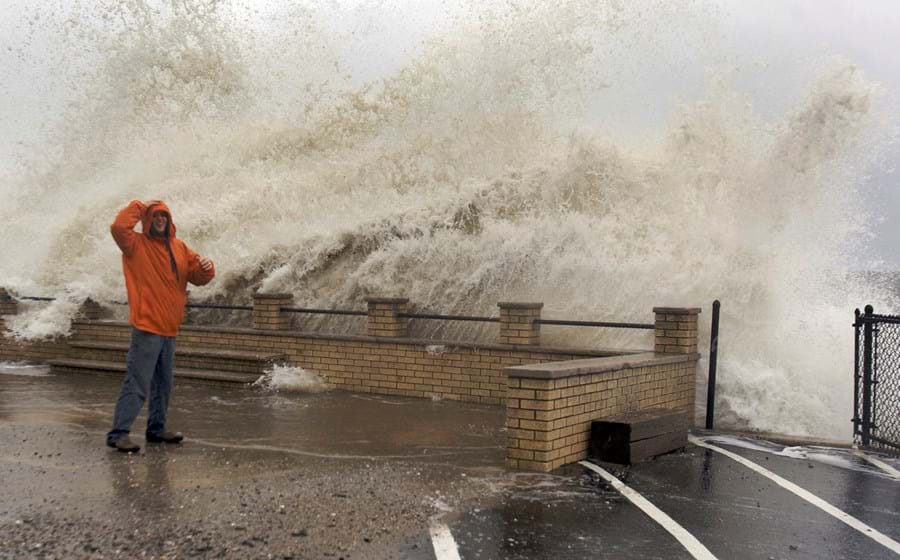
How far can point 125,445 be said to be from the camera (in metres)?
6.86

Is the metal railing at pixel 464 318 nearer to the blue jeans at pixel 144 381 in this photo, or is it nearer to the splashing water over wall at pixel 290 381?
the splashing water over wall at pixel 290 381

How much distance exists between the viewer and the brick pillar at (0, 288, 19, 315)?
14445 mm

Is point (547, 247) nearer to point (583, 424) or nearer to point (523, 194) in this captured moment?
point (523, 194)

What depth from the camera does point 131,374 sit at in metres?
7.01

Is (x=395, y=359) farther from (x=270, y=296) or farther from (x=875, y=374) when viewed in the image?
(x=875, y=374)

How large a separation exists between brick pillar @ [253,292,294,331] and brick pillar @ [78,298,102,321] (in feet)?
12.2


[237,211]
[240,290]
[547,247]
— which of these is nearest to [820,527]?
[547,247]

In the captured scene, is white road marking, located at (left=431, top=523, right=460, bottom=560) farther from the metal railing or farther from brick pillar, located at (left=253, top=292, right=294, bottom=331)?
brick pillar, located at (left=253, top=292, right=294, bottom=331)

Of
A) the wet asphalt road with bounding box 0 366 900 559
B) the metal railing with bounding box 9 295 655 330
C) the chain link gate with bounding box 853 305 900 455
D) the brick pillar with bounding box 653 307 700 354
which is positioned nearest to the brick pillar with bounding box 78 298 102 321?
the metal railing with bounding box 9 295 655 330

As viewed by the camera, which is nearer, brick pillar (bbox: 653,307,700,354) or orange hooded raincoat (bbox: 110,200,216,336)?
orange hooded raincoat (bbox: 110,200,216,336)

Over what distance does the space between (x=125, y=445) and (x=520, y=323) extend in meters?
4.90

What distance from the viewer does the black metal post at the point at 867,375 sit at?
8.16m

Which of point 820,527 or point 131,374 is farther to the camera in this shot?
point 131,374

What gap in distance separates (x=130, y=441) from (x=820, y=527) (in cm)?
545
